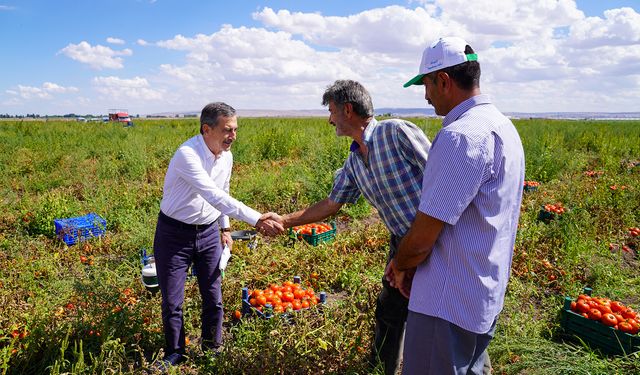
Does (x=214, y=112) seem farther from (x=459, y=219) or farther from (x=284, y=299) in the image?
(x=459, y=219)

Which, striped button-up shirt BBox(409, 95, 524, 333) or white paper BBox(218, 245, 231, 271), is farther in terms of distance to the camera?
white paper BBox(218, 245, 231, 271)

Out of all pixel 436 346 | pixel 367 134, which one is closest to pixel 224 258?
pixel 367 134

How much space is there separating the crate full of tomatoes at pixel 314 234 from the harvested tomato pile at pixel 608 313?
3.06 metres

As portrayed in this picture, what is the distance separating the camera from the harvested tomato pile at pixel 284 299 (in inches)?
136

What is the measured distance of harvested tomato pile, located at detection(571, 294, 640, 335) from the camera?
134 inches

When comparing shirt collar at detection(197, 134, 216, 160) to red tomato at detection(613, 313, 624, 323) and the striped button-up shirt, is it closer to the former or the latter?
the striped button-up shirt

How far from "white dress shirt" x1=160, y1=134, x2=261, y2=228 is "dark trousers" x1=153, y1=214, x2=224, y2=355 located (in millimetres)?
107

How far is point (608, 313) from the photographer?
352 cm

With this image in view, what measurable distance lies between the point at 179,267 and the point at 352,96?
1.76 meters

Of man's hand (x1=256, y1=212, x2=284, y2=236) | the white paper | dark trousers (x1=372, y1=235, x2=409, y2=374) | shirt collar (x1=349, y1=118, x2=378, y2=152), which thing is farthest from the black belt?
dark trousers (x1=372, y1=235, x2=409, y2=374)

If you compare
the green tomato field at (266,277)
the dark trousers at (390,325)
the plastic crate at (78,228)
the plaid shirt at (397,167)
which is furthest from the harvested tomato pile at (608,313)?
the plastic crate at (78,228)

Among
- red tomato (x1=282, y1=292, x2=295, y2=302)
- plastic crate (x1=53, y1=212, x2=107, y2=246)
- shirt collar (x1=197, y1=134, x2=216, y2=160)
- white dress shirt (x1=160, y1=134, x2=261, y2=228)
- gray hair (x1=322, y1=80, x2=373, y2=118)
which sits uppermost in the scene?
gray hair (x1=322, y1=80, x2=373, y2=118)

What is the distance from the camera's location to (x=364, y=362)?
2.94 m

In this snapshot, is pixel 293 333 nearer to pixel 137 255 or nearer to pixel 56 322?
pixel 56 322
